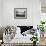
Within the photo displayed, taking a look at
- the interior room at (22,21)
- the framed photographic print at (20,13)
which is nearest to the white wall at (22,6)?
the interior room at (22,21)

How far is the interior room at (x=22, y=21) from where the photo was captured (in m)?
5.09

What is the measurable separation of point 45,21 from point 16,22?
49.2 inches

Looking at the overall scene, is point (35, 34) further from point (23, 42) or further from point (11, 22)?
point (11, 22)

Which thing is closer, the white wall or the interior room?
the interior room

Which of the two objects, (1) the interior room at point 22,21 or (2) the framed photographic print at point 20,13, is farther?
(2) the framed photographic print at point 20,13

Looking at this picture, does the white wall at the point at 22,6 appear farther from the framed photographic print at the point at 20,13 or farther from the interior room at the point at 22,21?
the framed photographic print at the point at 20,13

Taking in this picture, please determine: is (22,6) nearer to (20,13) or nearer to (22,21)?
(20,13)

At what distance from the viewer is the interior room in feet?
16.7

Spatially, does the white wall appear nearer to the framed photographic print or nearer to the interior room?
the interior room

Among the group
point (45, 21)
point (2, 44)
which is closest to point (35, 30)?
point (45, 21)

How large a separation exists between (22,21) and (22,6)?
2.15 feet

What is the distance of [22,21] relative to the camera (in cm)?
523

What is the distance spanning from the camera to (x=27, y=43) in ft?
16.5

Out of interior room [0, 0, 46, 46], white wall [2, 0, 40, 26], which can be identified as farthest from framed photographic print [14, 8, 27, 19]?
white wall [2, 0, 40, 26]
